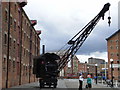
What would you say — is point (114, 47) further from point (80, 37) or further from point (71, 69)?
point (80, 37)

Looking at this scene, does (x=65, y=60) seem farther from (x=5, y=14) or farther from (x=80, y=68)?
(x=80, y=68)

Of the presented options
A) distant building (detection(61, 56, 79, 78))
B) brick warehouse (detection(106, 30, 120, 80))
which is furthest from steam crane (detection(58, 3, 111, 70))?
distant building (detection(61, 56, 79, 78))

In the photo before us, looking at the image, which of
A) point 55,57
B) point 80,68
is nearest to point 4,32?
point 55,57

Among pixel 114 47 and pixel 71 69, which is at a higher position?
pixel 114 47

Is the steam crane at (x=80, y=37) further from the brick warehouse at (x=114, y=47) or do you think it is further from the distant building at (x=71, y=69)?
the distant building at (x=71, y=69)

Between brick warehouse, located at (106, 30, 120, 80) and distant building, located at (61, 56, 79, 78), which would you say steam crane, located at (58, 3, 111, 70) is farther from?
distant building, located at (61, 56, 79, 78)

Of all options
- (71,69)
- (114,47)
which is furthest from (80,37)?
(71,69)

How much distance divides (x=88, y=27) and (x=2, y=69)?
48.3ft

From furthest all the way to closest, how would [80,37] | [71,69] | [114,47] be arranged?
[71,69] < [114,47] < [80,37]

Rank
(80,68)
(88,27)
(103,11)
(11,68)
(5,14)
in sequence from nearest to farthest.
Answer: (5,14) < (11,68) < (103,11) < (88,27) < (80,68)

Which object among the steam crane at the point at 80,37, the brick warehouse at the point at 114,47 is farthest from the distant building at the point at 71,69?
the steam crane at the point at 80,37

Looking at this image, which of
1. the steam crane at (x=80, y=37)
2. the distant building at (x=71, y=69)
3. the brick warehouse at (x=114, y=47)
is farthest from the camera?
the distant building at (x=71, y=69)

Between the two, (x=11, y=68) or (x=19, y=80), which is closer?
(x=11, y=68)

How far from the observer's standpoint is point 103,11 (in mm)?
34438
